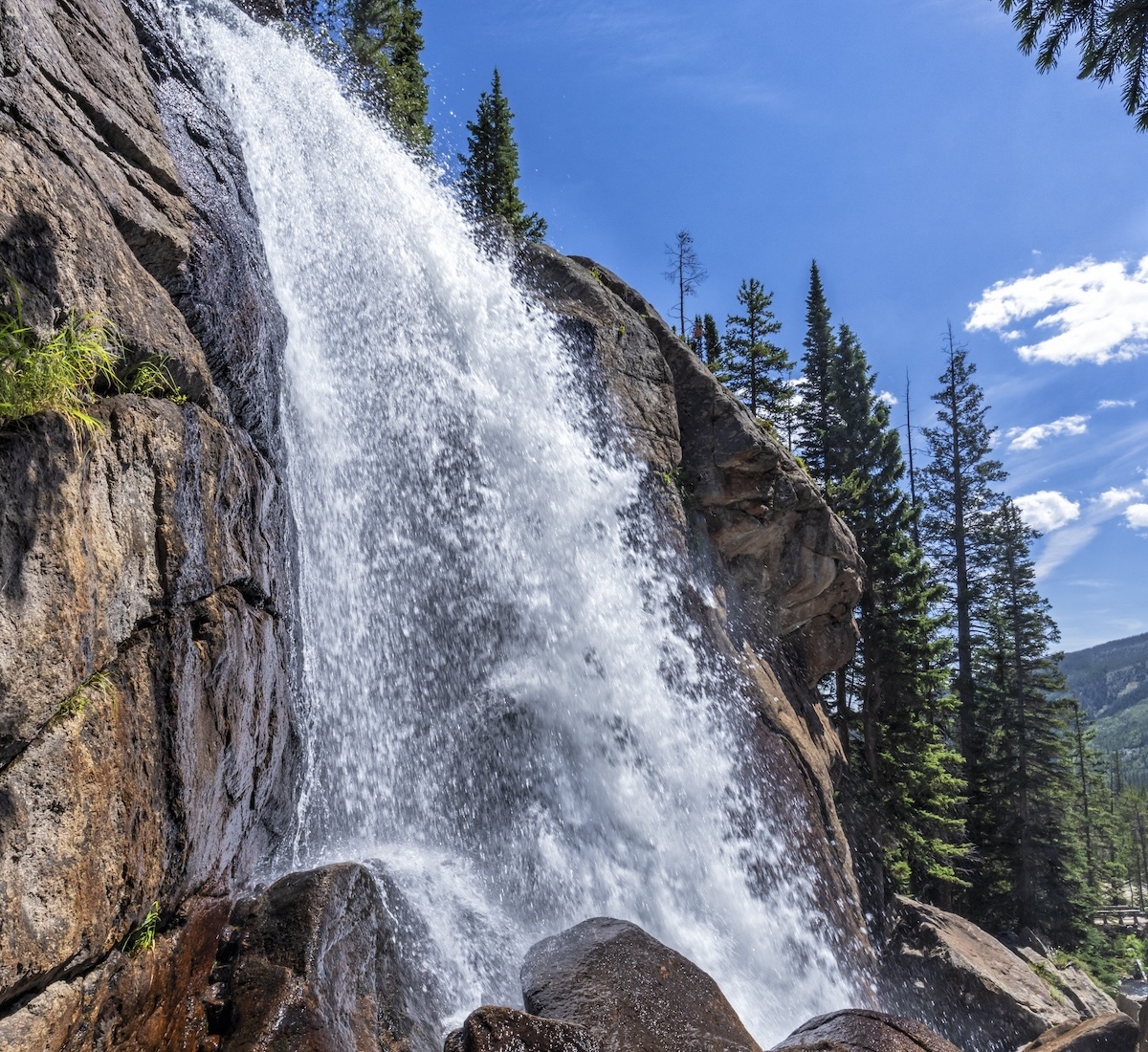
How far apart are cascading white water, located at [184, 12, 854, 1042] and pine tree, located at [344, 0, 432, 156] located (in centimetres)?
718

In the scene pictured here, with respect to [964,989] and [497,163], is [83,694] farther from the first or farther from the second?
[497,163]

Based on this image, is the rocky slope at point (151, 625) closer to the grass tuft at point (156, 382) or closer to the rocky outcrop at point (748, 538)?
the grass tuft at point (156, 382)

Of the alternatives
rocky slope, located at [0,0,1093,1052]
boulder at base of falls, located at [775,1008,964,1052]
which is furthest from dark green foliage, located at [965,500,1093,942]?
rocky slope, located at [0,0,1093,1052]

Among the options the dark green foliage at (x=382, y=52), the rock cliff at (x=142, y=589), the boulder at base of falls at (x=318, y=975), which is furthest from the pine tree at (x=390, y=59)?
the boulder at base of falls at (x=318, y=975)

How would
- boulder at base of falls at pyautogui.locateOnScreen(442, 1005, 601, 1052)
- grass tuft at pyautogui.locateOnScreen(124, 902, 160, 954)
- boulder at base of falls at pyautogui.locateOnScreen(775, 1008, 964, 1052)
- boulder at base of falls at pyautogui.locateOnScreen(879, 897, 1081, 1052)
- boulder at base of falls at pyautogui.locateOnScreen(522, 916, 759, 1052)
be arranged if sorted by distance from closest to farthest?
grass tuft at pyautogui.locateOnScreen(124, 902, 160, 954) → boulder at base of falls at pyautogui.locateOnScreen(442, 1005, 601, 1052) → boulder at base of falls at pyautogui.locateOnScreen(522, 916, 759, 1052) → boulder at base of falls at pyautogui.locateOnScreen(775, 1008, 964, 1052) → boulder at base of falls at pyautogui.locateOnScreen(879, 897, 1081, 1052)

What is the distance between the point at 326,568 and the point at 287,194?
6922mm

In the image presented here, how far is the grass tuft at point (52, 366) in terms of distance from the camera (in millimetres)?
3152

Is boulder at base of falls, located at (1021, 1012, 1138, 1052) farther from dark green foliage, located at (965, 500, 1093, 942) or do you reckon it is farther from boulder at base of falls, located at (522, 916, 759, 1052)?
dark green foliage, located at (965, 500, 1093, 942)

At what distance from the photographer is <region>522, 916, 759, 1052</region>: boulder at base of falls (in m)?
4.66

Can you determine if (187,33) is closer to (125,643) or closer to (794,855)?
(125,643)

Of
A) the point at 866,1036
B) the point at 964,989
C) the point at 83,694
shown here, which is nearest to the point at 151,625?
the point at 83,694

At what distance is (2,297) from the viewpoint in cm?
342

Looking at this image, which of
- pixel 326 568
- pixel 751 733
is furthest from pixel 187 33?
pixel 751 733

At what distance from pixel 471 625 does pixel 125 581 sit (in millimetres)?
7029
